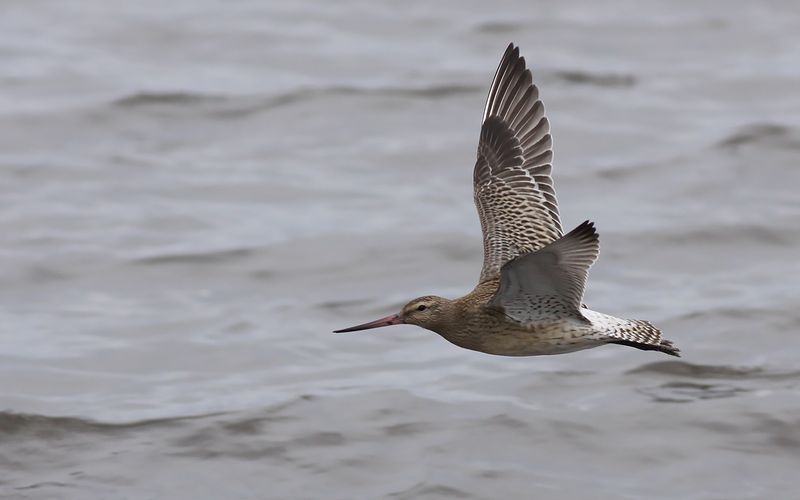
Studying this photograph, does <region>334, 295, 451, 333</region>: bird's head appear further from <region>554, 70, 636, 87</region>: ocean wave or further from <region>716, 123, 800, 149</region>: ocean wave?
<region>554, 70, 636, 87</region>: ocean wave

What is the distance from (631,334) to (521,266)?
0.77 metres

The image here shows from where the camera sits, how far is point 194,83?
694 inches

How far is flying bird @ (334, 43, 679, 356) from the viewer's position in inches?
306

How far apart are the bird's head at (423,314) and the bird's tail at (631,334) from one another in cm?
81

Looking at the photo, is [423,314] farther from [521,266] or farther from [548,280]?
[521,266]

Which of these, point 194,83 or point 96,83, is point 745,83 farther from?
point 96,83

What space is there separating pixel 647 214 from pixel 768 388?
4080 millimetres

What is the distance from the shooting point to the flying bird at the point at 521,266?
778 cm

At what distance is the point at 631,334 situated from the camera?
7.97 m

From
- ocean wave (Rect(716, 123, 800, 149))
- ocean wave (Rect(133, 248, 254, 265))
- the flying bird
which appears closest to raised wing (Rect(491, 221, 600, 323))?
the flying bird

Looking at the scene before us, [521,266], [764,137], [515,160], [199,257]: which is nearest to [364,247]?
[199,257]

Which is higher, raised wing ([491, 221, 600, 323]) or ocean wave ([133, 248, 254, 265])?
ocean wave ([133, 248, 254, 265])

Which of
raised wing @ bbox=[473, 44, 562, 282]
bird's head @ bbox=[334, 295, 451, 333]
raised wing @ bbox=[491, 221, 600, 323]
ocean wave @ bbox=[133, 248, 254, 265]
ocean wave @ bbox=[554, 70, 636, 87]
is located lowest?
bird's head @ bbox=[334, 295, 451, 333]

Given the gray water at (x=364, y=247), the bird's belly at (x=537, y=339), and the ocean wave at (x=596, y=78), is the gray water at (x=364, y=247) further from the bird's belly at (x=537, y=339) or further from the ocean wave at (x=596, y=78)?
the bird's belly at (x=537, y=339)
